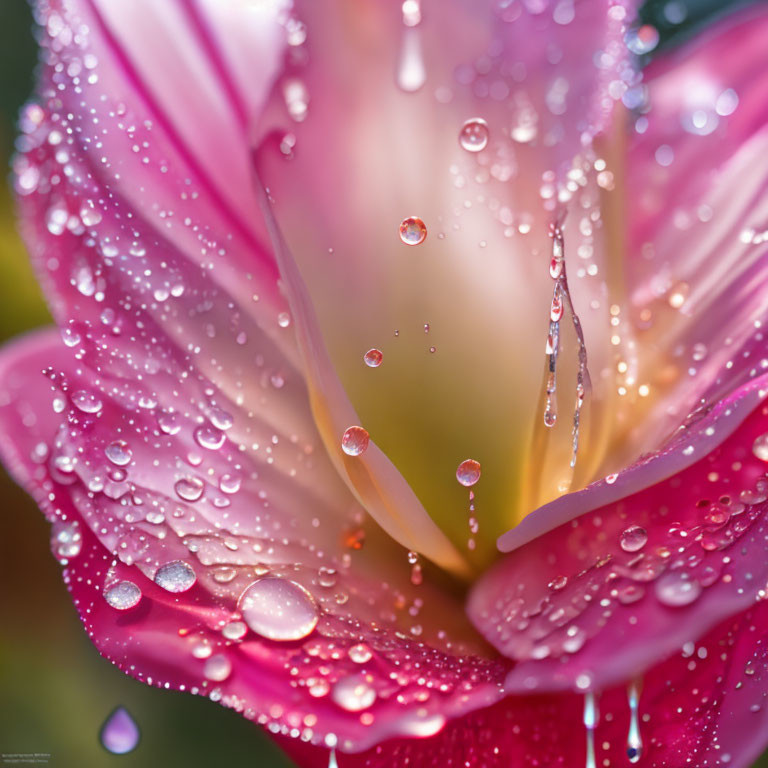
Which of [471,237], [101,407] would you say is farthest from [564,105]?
[101,407]

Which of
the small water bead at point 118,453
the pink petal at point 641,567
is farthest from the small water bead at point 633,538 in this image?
the small water bead at point 118,453

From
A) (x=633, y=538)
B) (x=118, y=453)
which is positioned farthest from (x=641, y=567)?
(x=118, y=453)

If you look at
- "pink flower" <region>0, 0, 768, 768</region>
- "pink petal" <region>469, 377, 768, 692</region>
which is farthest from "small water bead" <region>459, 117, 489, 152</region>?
"pink petal" <region>469, 377, 768, 692</region>

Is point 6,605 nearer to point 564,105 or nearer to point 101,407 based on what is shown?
point 101,407

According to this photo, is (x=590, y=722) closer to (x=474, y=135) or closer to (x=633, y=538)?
(x=633, y=538)

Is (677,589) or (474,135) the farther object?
(474,135)

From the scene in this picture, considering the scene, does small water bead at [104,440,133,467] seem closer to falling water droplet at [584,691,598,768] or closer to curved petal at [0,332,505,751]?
curved petal at [0,332,505,751]
